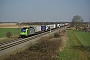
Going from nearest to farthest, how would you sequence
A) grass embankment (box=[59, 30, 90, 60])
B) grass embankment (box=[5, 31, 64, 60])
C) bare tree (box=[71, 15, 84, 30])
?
grass embankment (box=[5, 31, 64, 60]) → grass embankment (box=[59, 30, 90, 60]) → bare tree (box=[71, 15, 84, 30])

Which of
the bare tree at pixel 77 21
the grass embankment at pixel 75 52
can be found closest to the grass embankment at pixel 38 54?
the grass embankment at pixel 75 52

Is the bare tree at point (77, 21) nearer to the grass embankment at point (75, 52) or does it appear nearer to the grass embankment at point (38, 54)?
the grass embankment at point (75, 52)

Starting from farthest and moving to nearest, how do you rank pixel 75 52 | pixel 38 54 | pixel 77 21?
pixel 77 21, pixel 75 52, pixel 38 54

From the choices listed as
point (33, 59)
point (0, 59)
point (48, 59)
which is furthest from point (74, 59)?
point (0, 59)

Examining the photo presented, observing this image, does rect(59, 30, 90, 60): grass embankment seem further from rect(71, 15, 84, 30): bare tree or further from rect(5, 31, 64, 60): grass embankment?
rect(71, 15, 84, 30): bare tree

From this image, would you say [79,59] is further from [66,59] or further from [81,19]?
[81,19]

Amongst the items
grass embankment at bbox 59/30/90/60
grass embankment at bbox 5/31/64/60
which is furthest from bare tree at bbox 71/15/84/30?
grass embankment at bbox 5/31/64/60

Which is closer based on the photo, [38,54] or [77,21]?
[38,54]

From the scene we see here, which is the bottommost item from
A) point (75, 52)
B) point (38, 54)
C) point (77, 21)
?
point (75, 52)

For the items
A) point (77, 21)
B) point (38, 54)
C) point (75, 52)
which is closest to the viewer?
point (38, 54)

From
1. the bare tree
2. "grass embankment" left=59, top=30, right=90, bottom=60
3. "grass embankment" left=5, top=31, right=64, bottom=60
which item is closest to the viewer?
"grass embankment" left=5, top=31, right=64, bottom=60

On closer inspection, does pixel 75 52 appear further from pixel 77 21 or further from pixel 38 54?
pixel 77 21

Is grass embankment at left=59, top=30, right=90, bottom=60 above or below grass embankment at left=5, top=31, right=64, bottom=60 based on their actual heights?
below

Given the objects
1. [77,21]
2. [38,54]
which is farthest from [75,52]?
[77,21]
